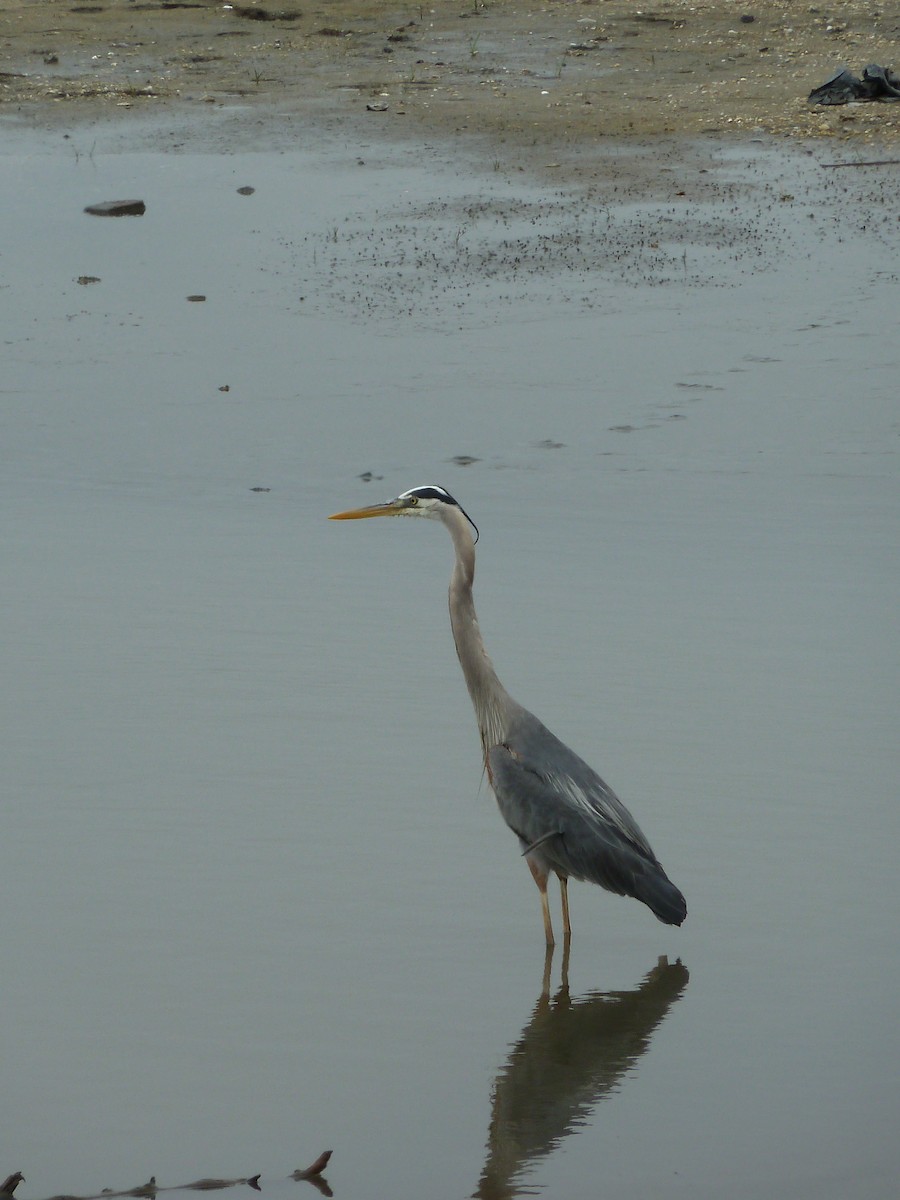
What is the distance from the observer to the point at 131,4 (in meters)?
18.9

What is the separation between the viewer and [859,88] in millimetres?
15562

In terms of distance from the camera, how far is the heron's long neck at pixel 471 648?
22.0 feet

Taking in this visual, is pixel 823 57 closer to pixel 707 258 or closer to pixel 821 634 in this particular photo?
pixel 707 258

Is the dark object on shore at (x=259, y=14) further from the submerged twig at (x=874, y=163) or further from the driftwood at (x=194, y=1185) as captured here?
the driftwood at (x=194, y=1185)

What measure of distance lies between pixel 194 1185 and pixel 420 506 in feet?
10.1

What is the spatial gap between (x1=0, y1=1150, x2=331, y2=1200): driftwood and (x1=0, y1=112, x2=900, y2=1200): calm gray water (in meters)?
0.06

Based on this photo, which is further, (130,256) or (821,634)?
(130,256)

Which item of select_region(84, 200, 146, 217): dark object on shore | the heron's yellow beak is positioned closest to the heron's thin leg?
the heron's yellow beak

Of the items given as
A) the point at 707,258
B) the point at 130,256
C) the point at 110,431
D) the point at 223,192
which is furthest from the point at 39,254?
the point at 707,258

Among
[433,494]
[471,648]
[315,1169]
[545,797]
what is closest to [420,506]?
[433,494]

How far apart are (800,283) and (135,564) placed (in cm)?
581

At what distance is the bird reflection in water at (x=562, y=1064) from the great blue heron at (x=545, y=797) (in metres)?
0.28

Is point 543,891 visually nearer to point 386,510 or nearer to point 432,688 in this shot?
point 386,510

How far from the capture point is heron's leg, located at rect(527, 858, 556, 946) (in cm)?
602
